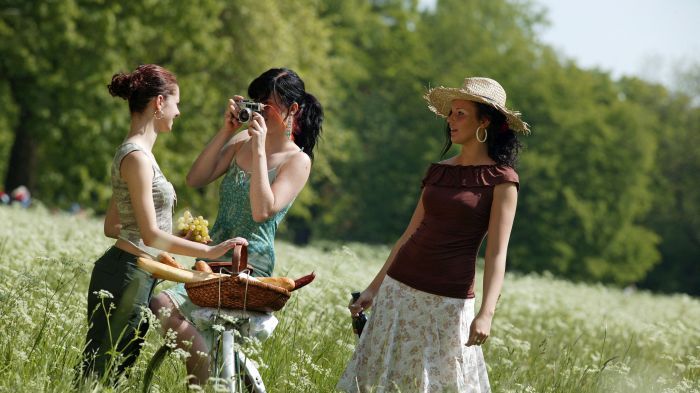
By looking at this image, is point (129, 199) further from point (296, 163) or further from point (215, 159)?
point (296, 163)

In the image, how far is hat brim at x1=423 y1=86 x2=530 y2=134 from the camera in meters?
5.39

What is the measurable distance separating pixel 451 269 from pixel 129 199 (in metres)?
1.56

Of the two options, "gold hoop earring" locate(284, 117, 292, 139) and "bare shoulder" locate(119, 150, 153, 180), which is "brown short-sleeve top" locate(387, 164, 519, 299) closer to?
"gold hoop earring" locate(284, 117, 292, 139)

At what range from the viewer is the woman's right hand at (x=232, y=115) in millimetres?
5188

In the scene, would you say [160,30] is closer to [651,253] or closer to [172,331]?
[172,331]

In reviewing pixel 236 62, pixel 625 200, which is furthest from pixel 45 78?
pixel 625 200

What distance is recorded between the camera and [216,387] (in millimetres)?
4195

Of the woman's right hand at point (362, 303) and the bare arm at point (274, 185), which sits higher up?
the bare arm at point (274, 185)

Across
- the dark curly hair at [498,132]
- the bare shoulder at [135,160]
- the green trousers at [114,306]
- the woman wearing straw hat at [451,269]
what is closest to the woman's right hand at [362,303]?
the woman wearing straw hat at [451,269]

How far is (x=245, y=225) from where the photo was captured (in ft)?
17.4

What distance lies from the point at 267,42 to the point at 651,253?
88.6 ft

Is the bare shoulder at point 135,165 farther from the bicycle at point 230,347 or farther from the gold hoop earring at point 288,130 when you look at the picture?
the gold hoop earring at point 288,130

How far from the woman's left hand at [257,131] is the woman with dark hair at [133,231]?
36 centimetres

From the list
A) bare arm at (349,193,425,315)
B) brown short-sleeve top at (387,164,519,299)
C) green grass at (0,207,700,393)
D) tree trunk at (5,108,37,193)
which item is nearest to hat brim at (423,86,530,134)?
brown short-sleeve top at (387,164,519,299)
